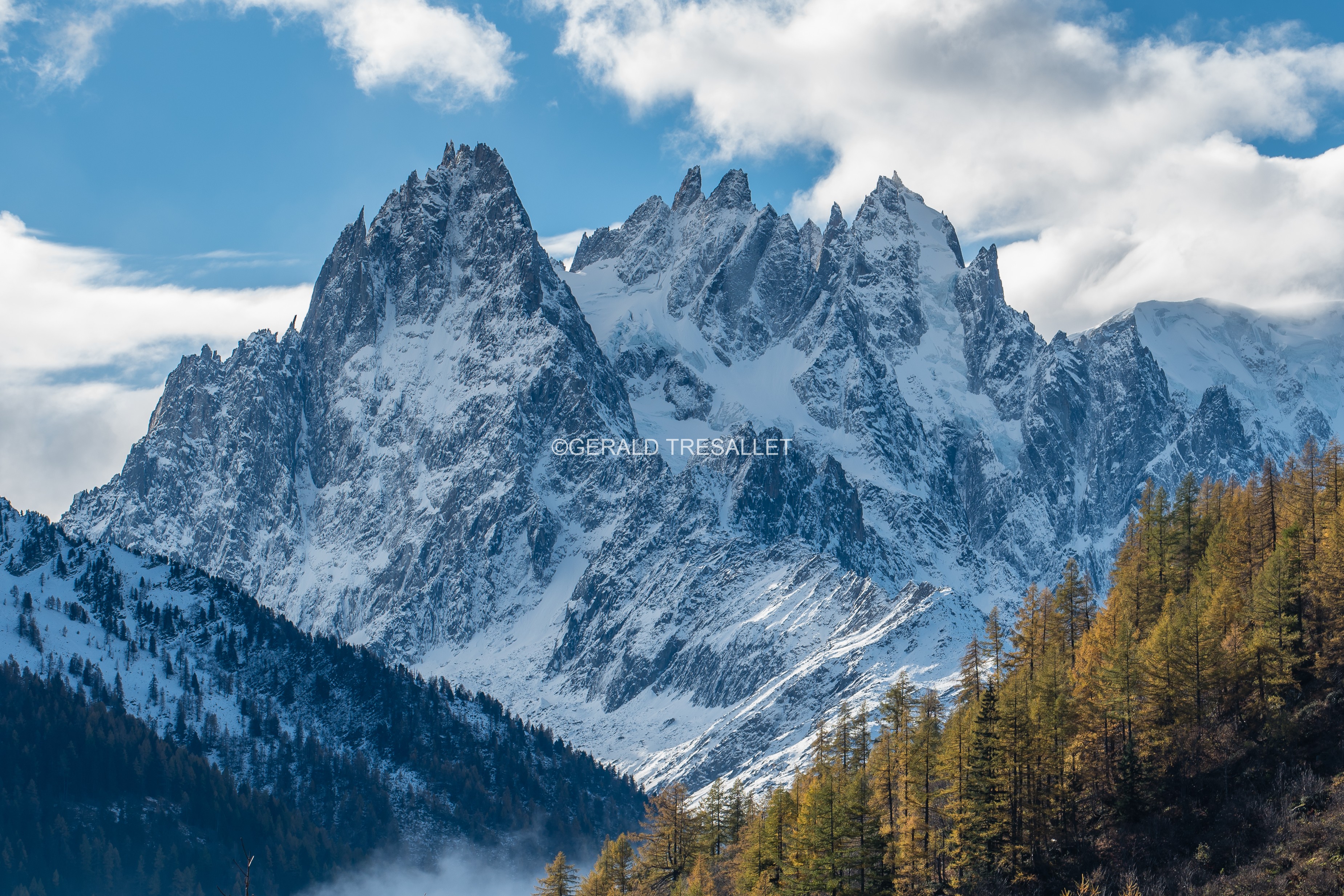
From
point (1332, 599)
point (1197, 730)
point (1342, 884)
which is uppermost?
A: point (1332, 599)

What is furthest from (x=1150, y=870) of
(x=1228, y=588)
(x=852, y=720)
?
(x=852, y=720)

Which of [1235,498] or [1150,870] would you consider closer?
[1150,870]

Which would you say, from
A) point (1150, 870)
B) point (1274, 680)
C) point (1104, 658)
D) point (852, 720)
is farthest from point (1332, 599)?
point (852, 720)

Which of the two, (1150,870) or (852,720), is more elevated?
(852,720)

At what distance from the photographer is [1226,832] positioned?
293 feet

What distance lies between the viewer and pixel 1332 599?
99125 mm

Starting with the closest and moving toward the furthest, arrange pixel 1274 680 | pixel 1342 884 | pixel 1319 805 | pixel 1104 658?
1. pixel 1342 884
2. pixel 1319 805
3. pixel 1274 680
4. pixel 1104 658

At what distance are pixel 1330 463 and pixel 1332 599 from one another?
26085 mm

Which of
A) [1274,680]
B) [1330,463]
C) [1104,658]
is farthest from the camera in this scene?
[1330,463]

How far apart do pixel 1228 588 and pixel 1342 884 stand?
3301 cm

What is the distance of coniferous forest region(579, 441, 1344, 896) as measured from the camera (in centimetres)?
8869

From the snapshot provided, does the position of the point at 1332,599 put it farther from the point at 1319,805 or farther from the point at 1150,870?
the point at 1150,870

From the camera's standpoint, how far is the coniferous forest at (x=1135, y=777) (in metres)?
88.7

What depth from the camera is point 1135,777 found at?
314ft
